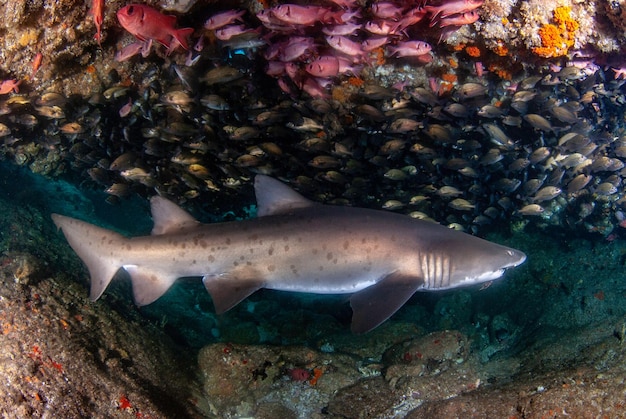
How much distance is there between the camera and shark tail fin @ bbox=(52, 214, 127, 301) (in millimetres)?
3805

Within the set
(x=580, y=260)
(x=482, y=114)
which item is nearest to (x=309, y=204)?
(x=482, y=114)

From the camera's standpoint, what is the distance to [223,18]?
16.2 feet

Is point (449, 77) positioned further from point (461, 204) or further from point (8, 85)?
point (8, 85)

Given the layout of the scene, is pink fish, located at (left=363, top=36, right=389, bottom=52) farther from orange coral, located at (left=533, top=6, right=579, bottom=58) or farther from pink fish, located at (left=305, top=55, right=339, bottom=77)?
orange coral, located at (left=533, top=6, right=579, bottom=58)

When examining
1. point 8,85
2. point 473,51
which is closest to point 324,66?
point 473,51

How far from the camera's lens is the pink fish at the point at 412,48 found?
18.1ft

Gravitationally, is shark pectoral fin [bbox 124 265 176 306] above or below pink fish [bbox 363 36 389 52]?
below

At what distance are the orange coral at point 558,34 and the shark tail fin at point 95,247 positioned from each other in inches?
248

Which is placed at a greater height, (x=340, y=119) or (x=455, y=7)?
(x=455, y=7)

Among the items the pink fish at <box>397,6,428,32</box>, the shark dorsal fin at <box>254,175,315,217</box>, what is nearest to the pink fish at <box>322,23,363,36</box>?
the pink fish at <box>397,6,428,32</box>

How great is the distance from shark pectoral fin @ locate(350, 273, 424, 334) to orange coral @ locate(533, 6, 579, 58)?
175 inches

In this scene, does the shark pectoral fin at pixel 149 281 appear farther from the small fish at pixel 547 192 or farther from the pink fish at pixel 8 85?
the small fish at pixel 547 192

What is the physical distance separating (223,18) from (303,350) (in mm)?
4734

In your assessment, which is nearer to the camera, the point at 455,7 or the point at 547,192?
the point at 455,7
